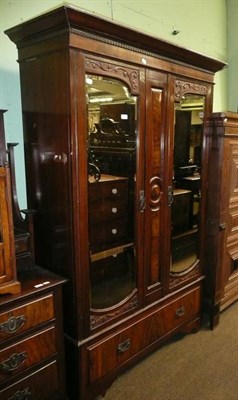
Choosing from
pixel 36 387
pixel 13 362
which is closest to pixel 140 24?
pixel 13 362

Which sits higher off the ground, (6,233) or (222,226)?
(6,233)

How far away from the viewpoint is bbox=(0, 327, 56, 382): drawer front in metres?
1.34

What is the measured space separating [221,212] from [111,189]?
1.02 metres

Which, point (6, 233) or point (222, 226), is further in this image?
point (222, 226)

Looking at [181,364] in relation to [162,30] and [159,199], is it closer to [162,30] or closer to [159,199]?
[159,199]

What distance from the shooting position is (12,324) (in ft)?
4.39

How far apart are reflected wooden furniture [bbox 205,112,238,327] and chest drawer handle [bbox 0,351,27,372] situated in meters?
1.57

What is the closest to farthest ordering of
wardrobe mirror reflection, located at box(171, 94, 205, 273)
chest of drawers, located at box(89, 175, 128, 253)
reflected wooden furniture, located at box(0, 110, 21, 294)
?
reflected wooden furniture, located at box(0, 110, 21, 294)
chest of drawers, located at box(89, 175, 128, 253)
wardrobe mirror reflection, located at box(171, 94, 205, 273)

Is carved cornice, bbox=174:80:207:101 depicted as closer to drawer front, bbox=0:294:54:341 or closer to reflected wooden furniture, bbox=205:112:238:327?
reflected wooden furniture, bbox=205:112:238:327

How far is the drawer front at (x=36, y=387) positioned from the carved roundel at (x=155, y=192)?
1.02 metres

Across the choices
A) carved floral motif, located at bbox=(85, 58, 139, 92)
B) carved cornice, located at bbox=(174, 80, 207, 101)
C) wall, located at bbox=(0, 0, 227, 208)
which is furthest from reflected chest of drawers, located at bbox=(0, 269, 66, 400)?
carved cornice, located at bbox=(174, 80, 207, 101)

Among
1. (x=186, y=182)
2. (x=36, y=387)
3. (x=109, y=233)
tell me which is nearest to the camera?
(x=36, y=387)

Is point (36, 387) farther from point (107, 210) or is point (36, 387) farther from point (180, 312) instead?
point (180, 312)

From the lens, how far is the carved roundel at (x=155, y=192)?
6.04 ft
